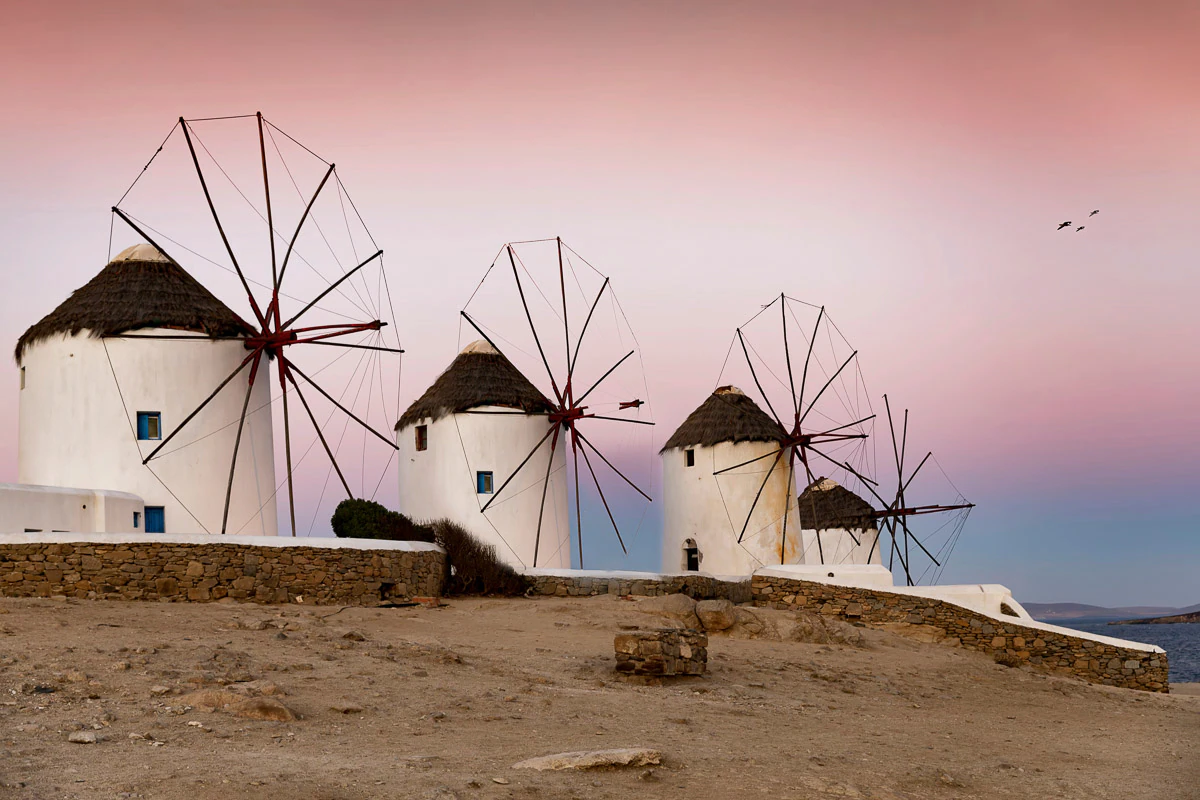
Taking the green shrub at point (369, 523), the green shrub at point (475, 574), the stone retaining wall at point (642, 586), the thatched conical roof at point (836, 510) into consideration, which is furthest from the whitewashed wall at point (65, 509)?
the thatched conical roof at point (836, 510)

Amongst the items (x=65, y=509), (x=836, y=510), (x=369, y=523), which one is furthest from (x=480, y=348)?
(x=836, y=510)

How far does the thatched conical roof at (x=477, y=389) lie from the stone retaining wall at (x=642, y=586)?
22.6ft

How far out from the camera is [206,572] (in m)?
18.8

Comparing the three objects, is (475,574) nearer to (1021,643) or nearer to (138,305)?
(138,305)

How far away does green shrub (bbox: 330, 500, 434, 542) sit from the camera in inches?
971

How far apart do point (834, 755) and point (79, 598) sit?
461 inches

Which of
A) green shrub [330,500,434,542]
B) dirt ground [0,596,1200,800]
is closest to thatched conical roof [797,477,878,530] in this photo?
green shrub [330,500,434,542]

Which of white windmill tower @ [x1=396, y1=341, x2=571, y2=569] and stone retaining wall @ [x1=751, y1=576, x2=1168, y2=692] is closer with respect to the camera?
stone retaining wall @ [x1=751, y1=576, x2=1168, y2=692]

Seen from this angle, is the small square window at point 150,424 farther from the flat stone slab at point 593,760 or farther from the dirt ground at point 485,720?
the flat stone slab at point 593,760

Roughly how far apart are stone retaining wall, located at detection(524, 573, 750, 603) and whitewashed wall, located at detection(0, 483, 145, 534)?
25.4 feet

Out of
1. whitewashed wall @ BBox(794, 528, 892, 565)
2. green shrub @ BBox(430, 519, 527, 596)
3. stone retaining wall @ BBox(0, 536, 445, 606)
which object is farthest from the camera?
whitewashed wall @ BBox(794, 528, 892, 565)

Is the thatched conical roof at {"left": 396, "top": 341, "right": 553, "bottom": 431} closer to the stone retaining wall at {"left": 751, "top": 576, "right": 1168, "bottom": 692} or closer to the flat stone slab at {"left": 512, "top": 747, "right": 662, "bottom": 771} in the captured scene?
the stone retaining wall at {"left": 751, "top": 576, "right": 1168, "bottom": 692}

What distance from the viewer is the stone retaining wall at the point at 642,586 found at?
78.3 ft

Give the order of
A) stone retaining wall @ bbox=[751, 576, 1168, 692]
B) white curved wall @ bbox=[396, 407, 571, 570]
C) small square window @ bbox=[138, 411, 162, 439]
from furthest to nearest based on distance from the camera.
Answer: white curved wall @ bbox=[396, 407, 571, 570]
stone retaining wall @ bbox=[751, 576, 1168, 692]
small square window @ bbox=[138, 411, 162, 439]
